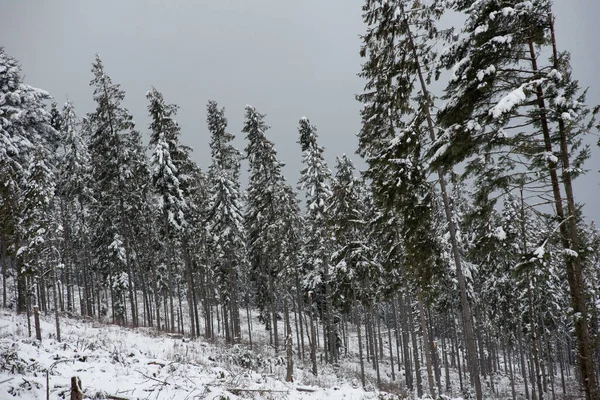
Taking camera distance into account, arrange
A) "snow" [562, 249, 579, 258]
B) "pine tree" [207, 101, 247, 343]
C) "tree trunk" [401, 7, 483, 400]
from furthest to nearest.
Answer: "pine tree" [207, 101, 247, 343] < "tree trunk" [401, 7, 483, 400] < "snow" [562, 249, 579, 258]

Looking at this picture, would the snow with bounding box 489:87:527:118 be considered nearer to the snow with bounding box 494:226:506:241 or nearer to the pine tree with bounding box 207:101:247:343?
the snow with bounding box 494:226:506:241

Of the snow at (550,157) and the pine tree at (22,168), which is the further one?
the pine tree at (22,168)

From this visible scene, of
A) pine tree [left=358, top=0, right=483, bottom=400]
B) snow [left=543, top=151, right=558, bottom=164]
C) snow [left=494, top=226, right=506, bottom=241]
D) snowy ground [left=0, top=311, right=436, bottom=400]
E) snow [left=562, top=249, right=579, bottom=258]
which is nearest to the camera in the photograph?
snowy ground [left=0, top=311, right=436, bottom=400]

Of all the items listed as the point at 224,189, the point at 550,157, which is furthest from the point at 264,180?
the point at 550,157

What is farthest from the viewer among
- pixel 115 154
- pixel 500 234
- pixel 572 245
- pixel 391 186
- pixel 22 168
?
pixel 115 154

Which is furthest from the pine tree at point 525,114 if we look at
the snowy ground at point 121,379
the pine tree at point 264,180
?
the pine tree at point 264,180

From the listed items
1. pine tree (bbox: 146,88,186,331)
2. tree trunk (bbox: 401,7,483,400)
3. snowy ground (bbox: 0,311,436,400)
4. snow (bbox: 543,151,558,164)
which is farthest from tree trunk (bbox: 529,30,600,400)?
pine tree (bbox: 146,88,186,331)

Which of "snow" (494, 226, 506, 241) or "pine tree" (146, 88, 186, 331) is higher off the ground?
"pine tree" (146, 88, 186, 331)

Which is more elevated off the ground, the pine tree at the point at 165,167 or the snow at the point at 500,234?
the pine tree at the point at 165,167

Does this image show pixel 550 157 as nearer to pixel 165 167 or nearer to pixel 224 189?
pixel 224 189

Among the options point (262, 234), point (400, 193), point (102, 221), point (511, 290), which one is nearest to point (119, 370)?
point (400, 193)

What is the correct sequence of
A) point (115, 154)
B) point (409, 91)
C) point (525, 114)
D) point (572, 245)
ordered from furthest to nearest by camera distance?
point (115, 154) → point (409, 91) → point (525, 114) → point (572, 245)

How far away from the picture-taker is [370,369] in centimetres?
3666

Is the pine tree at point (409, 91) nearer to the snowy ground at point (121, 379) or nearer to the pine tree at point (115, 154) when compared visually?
the snowy ground at point (121, 379)
